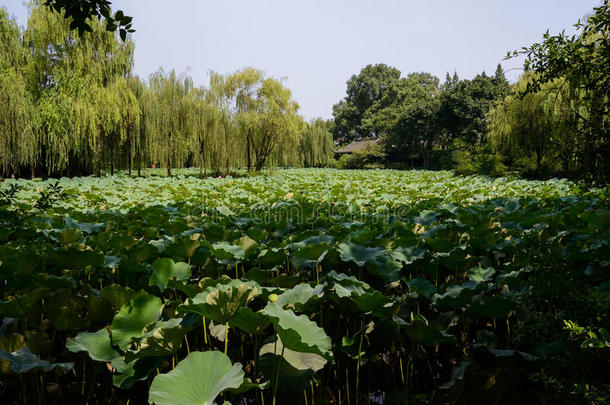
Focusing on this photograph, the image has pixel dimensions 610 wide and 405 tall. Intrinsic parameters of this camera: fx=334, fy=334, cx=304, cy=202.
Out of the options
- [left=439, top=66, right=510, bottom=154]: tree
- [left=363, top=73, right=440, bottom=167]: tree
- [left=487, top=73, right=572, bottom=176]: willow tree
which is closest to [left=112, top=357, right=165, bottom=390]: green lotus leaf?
[left=487, top=73, right=572, bottom=176]: willow tree

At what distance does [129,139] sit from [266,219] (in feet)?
36.2

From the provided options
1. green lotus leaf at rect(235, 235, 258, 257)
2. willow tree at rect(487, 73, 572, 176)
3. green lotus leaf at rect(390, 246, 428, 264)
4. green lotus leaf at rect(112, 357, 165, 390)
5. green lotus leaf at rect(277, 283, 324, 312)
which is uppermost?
willow tree at rect(487, 73, 572, 176)

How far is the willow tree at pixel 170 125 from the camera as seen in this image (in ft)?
41.4

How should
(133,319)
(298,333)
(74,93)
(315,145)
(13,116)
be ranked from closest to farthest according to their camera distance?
(298,333) → (133,319) → (13,116) → (74,93) → (315,145)

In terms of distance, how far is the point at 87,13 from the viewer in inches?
103

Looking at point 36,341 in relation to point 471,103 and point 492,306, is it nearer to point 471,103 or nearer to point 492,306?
point 492,306

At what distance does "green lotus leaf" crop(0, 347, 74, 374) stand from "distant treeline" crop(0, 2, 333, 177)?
36.9 feet

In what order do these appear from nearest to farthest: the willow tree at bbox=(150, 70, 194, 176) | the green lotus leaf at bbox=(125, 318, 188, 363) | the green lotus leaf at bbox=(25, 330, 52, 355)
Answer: the green lotus leaf at bbox=(125, 318, 188, 363) → the green lotus leaf at bbox=(25, 330, 52, 355) → the willow tree at bbox=(150, 70, 194, 176)

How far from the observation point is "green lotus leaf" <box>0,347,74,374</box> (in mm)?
924

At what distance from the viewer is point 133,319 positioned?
117 centimetres

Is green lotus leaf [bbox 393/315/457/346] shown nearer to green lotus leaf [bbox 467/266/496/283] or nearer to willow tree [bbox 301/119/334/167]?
green lotus leaf [bbox 467/266/496/283]

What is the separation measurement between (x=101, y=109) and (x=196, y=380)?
39.8ft

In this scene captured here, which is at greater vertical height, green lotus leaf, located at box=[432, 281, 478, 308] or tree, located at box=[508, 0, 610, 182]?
tree, located at box=[508, 0, 610, 182]

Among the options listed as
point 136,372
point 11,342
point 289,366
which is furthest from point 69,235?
point 289,366
